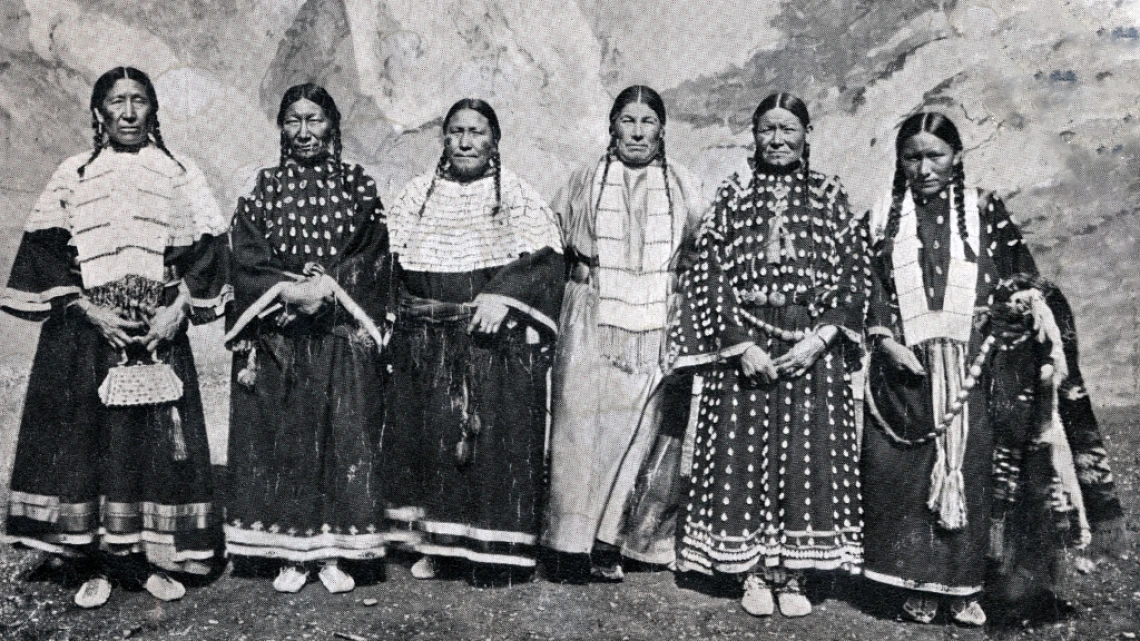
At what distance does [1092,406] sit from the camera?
14.2 feet

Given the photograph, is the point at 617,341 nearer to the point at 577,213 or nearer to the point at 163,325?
the point at 577,213

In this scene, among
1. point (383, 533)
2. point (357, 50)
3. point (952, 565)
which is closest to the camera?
point (952, 565)

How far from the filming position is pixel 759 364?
4.08 metres

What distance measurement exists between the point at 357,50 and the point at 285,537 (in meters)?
2.13

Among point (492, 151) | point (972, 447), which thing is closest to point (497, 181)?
point (492, 151)

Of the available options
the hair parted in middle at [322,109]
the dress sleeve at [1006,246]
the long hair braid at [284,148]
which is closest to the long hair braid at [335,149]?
the hair parted in middle at [322,109]

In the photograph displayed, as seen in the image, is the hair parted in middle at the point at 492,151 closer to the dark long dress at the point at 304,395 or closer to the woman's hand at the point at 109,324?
the dark long dress at the point at 304,395

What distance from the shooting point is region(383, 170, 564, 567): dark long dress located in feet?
14.3

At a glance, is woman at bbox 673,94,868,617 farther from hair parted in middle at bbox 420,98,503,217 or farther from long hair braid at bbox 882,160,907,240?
hair parted in middle at bbox 420,98,503,217

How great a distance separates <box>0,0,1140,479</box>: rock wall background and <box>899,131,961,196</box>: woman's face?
6.3 inches

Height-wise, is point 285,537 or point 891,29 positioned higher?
point 891,29

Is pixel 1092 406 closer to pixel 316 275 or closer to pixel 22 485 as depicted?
pixel 316 275

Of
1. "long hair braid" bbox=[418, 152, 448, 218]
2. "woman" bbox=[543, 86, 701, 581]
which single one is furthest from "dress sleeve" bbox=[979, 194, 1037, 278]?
"long hair braid" bbox=[418, 152, 448, 218]

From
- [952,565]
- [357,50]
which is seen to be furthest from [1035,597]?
[357,50]
